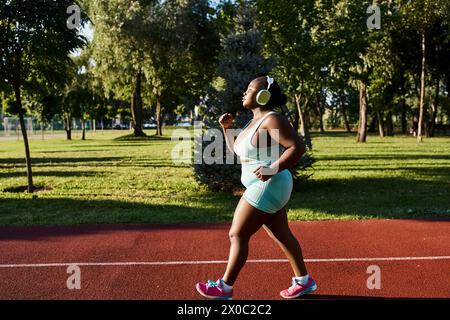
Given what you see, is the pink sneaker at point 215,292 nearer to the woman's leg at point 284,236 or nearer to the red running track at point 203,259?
the red running track at point 203,259

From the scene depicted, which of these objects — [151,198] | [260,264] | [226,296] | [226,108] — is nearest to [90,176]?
[151,198]

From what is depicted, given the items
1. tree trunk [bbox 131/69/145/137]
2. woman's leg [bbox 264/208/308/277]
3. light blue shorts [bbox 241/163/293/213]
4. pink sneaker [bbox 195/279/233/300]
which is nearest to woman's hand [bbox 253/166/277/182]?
light blue shorts [bbox 241/163/293/213]

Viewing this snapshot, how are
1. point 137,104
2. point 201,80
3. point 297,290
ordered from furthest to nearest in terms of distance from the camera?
point 137,104 → point 201,80 → point 297,290

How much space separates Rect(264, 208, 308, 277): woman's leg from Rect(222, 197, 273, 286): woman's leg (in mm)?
145

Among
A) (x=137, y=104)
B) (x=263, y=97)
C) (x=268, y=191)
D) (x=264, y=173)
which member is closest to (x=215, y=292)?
(x=268, y=191)

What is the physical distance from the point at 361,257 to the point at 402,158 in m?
15.9

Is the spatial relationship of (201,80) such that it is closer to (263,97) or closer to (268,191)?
(263,97)

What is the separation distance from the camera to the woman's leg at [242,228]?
432 centimetres

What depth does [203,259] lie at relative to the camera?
6.12 meters

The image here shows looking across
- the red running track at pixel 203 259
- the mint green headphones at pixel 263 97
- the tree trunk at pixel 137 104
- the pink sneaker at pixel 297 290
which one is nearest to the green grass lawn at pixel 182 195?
the red running track at pixel 203 259

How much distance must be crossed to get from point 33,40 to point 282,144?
9155 mm

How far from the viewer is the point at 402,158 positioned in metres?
20.8

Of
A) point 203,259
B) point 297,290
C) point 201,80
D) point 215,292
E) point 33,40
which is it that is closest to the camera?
point 215,292

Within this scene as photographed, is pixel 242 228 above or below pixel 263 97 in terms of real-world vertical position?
below
